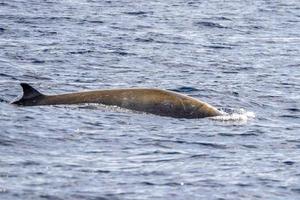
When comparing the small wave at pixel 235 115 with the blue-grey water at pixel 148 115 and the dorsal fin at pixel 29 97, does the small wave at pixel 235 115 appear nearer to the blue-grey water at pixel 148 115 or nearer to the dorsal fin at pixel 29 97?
the blue-grey water at pixel 148 115

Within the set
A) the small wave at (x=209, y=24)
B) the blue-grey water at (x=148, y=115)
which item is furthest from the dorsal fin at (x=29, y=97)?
the small wave at (x=209, y=24)

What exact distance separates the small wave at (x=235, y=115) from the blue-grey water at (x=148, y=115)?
191mm

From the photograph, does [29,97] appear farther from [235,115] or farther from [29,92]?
[235,115]

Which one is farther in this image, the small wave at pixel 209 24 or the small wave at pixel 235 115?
the small wave at pixel 209 24

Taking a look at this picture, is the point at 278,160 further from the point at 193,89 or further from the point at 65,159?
the point at 193,89

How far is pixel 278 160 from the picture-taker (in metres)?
18.4

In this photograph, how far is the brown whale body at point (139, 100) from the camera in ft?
72.7

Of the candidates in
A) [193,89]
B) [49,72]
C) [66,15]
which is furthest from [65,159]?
[66,15]

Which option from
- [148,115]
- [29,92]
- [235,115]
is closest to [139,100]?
[148,115]

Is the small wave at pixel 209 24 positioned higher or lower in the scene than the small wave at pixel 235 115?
lower

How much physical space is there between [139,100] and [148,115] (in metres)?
0.55

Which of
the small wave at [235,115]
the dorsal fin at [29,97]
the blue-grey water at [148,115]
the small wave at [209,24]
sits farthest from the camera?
the small wave at [209,24]

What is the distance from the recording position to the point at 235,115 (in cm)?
2288

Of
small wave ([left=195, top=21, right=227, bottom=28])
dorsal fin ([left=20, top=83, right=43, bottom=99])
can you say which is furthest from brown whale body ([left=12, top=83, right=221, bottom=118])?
small wave ([left=195, top=21, right=227, bottom=28])
